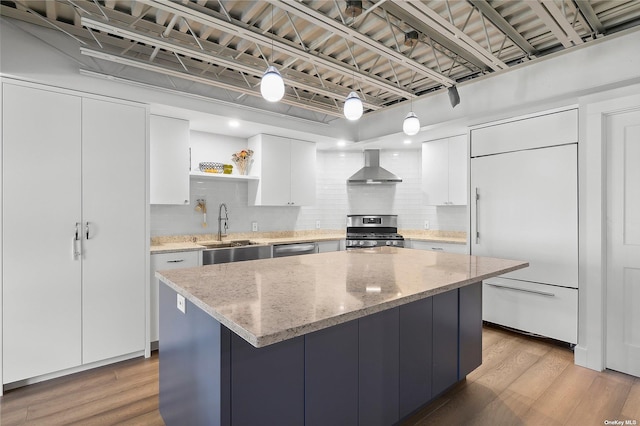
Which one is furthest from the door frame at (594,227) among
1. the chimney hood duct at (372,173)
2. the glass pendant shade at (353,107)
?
the chimney hood duct at (372,173)

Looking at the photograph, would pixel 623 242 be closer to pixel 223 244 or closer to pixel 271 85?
pixel 271 85

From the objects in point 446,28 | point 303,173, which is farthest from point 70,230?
point 446,28

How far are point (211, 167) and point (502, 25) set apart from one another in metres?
3.46

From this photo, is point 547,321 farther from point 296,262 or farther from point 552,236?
point 296,262

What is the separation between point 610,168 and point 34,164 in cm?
485

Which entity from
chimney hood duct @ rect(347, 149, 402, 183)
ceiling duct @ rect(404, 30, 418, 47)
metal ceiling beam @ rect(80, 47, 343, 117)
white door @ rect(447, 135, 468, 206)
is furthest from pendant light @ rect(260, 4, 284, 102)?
chimney hood duct @ rect(347, 149, 402, 183)

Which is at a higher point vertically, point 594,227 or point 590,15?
point 590,15

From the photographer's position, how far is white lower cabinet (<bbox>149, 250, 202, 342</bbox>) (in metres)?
3.27

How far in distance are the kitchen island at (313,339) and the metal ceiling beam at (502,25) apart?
6.04ft

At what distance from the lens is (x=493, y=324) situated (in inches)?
155

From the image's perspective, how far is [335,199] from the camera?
5.71m

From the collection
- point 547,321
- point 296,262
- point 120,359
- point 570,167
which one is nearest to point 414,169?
point 570,167

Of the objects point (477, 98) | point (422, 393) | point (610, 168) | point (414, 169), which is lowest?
point (422, 393)

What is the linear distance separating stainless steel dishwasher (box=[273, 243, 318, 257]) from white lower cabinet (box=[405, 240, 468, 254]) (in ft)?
4.84
